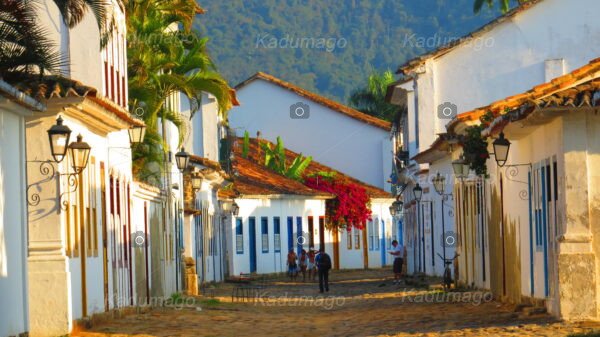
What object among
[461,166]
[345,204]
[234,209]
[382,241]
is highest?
[461,166]

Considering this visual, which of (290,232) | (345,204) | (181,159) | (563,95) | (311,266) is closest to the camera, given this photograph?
(563,95)

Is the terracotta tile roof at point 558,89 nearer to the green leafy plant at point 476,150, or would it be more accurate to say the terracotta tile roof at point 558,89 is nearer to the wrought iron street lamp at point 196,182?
the green leafy plant at point 476,150

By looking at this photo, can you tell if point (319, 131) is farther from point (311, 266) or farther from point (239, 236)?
point (311, 266)

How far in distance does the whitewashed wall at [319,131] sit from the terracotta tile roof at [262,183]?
5.05m

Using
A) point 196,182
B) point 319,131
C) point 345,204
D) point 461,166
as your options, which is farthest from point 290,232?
point 461,166

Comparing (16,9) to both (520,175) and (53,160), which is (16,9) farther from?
(520,175)

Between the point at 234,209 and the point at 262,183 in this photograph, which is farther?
the point at 262,183

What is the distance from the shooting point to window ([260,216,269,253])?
54.2m

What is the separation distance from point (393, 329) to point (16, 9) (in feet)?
23.9

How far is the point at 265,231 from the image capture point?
54.6 m

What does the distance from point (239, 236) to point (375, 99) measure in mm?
33985

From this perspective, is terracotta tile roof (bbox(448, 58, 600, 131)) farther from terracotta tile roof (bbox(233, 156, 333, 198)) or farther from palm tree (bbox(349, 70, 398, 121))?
palm tree (bbox(349, 70, 398, 121))

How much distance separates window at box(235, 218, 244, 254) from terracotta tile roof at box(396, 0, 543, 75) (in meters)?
14.3

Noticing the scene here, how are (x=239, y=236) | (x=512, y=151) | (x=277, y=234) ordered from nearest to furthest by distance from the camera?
(x=512, y=151)
(x=239, y=236)
(x=277, y=234)
